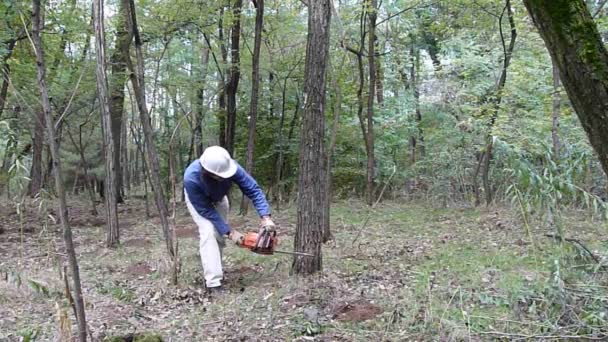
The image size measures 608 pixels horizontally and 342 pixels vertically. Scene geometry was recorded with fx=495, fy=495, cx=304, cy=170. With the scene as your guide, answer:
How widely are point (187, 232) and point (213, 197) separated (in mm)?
4268

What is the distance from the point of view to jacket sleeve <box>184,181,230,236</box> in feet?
16.3

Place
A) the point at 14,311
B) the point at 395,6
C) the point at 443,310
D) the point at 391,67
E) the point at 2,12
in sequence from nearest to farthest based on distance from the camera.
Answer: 1. the point at 443,310
2. the point at 14,311
3. the point at 2,12
4. the point at 395,6
5. the point at 391,67

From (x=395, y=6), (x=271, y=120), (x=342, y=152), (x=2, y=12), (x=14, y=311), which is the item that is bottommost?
(x=14, y=311)

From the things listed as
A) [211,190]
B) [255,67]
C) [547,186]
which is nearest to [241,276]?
[211,190]

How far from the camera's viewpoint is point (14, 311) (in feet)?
14.1

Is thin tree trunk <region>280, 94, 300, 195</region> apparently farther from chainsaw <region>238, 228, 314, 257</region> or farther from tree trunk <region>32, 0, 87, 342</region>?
tree trunk <region>32, 0, 87, 342</region>

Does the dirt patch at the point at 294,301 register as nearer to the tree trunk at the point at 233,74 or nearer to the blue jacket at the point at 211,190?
the blue jacket at the point at 211,190

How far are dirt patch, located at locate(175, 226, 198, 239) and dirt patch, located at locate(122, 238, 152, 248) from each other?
57 centimetres

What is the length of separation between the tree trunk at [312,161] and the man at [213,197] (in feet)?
1.31

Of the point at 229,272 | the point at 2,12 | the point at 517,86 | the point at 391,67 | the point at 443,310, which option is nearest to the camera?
the point at 443,310

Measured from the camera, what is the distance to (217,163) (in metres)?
4.71

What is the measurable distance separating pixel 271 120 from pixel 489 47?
6158mm

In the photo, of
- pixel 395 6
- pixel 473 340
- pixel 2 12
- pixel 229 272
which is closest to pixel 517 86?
pixel 395 6

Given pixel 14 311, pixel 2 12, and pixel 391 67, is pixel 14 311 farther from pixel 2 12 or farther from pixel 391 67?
pixel 391 67
